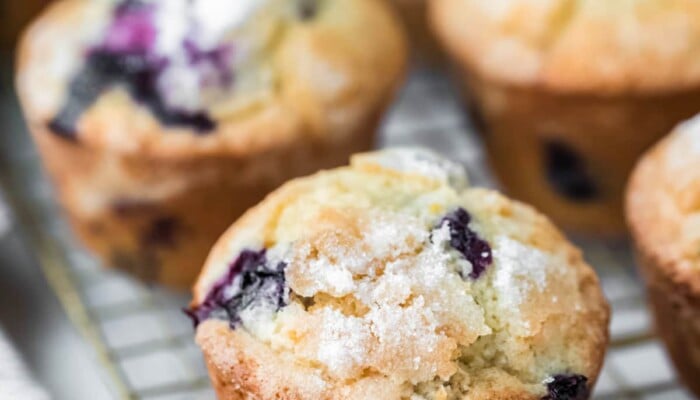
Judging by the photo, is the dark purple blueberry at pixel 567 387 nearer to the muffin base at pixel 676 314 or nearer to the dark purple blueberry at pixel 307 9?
the muffin base at pixel 676 314

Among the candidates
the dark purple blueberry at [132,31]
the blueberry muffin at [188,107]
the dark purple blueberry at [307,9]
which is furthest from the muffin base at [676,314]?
the dark purple blueberry at [132,31]

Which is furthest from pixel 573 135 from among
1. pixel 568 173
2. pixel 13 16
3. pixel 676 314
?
pixel 13 16

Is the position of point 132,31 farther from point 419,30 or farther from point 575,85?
point 419,30

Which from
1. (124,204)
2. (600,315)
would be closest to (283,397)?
(600,315)

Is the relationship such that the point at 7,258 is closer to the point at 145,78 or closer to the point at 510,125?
the point at 145,78

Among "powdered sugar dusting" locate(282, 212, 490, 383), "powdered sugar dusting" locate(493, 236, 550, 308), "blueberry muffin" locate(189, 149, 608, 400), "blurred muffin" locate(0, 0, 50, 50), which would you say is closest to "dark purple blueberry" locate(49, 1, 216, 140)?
"blueberry muffin" locate(189, 149, 608, 400)

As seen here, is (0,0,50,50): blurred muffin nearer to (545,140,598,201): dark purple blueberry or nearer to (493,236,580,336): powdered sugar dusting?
(545,140,598,201): dark purple blueberry
